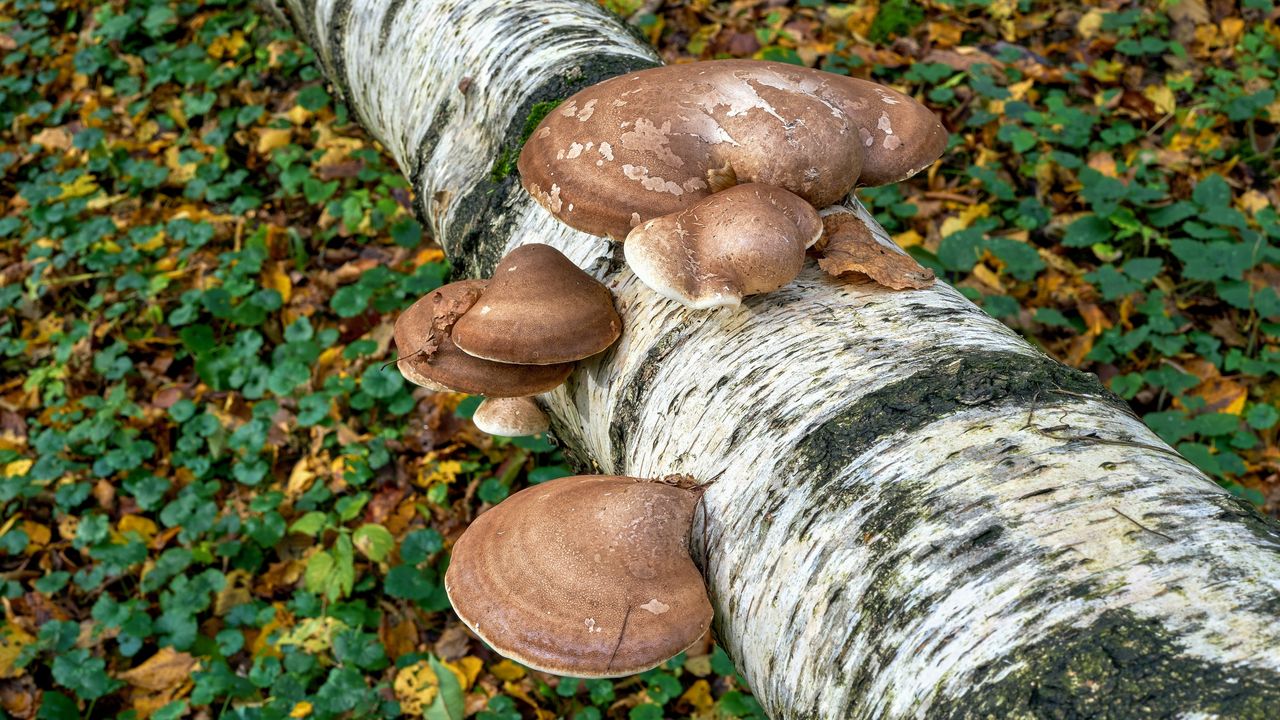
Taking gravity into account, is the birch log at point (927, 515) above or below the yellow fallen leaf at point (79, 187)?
above

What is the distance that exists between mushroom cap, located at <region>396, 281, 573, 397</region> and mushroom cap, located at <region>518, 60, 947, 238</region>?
43cm

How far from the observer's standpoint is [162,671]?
4.14 metres

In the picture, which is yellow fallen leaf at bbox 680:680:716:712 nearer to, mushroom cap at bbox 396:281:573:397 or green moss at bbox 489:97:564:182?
mushroom cap at bbox 396:281:573:397

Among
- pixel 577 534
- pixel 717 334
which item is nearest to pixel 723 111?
pixel 717 334

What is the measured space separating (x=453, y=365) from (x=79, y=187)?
608cm

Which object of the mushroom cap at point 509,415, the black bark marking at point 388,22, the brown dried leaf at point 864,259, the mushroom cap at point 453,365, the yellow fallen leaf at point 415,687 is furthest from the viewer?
the black bark marking at point 388,22

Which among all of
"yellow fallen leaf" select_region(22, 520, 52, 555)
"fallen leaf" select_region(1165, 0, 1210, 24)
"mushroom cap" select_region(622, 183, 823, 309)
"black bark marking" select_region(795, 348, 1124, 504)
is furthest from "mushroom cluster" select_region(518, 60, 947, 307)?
"fallen leaf" select_region(1165, 0, 1210, 24)

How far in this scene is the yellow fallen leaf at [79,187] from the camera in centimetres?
694

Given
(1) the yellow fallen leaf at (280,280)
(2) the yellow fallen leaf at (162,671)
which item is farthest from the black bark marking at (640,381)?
(1) the yellow fallen leaf at (280,280)

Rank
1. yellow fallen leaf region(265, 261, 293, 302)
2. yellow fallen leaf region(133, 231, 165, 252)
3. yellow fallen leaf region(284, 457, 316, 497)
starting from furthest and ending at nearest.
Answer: yellow fallen leaf region(133, 231, 165, 252)
yellow fallen leaf region(265, 261, 293, 302)
yellow fallen leaf region(284, 457, 316, 497)

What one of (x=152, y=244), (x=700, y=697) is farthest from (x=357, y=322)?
(x=700, y=697)

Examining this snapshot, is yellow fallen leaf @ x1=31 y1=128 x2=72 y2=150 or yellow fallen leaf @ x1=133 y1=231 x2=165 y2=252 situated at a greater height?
yellow fallen leaf @ x1=31 y1=128 x2=72 y2=150

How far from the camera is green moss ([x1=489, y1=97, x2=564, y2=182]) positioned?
3.03 meters

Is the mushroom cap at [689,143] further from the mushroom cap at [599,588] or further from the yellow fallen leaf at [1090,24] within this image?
the yellow fallen leaf at [1090,24]
